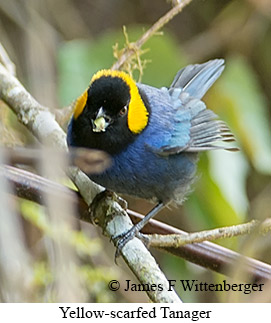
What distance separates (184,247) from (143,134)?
617 mm

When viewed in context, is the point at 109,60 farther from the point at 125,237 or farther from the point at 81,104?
the point at 125,237

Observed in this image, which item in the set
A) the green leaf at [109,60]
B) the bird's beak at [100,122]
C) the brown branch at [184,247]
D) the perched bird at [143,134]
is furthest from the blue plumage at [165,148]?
the green leaf at [109,60]

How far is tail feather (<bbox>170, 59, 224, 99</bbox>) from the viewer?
3.34m

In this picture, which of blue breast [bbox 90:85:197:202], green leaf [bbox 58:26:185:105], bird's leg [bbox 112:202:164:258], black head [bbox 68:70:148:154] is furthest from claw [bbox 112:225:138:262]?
green leaf [bbox 58:26:185:105]

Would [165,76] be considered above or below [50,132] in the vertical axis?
above

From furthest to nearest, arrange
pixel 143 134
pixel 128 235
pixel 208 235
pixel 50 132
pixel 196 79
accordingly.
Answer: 1. pixel 196 79
2. pixel 143 134
3. pixel 50 132
4. pixel 128 235
5. pixel 208 235

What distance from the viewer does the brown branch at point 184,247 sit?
220 centimetres

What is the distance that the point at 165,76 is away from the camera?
3781mm

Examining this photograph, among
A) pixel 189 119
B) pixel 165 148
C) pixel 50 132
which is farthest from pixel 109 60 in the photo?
pixel 50 132

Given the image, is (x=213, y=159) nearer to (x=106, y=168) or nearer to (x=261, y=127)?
(x=261, y=127)

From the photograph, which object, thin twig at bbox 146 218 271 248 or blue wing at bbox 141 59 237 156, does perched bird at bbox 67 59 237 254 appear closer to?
blue wing at bbox 141 59 237 156

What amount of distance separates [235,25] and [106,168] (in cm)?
316

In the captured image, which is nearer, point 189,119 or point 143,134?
point 143,134
